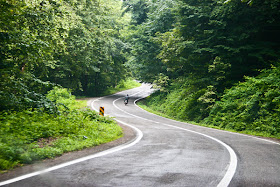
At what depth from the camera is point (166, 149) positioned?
745 centimetres

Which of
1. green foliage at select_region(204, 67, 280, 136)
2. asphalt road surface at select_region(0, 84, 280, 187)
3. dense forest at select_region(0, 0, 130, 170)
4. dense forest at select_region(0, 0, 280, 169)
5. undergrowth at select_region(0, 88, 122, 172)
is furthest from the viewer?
green foliage at select_region(204, 67, 280, 136)

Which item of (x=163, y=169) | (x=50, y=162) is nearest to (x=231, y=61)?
(x=163, y=169)

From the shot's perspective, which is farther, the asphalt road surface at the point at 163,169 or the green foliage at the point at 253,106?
the green foliage at the point at 253,106

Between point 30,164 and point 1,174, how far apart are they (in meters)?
0.84

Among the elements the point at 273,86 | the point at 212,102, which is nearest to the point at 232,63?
the point at 212,102

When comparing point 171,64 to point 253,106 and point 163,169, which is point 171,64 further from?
point 163,169

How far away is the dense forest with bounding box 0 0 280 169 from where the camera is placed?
8242 millimetres

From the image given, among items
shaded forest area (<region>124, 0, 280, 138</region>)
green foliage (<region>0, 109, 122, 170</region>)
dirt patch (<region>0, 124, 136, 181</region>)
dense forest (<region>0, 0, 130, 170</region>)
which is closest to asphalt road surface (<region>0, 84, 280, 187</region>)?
dirt patch (<region>0, 124, 136, 181</region>)

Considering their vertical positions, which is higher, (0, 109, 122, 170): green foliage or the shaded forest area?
the shaded forest area

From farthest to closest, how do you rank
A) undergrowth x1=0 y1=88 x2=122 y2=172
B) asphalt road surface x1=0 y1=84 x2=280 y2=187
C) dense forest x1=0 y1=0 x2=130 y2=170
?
dense forest x1=0 y1=0 x2=130 y2=170, undergrowth x1=0 y1=88 x2=122 y2=172, asphalt road surface x1=0 y1=84 x2=280 y2=187

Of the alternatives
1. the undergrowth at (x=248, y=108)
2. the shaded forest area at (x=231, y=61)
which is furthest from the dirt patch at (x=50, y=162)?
the shaded forest area at (x=231, y=61)

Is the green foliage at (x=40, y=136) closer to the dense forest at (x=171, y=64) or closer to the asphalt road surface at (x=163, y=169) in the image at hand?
the dense forest at (x=171, y=64)

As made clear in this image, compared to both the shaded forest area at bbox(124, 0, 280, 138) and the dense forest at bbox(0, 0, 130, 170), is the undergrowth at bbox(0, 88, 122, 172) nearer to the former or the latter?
the dense forest at bbox(0, 0, 130, 170)

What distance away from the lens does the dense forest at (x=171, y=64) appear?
8242 millimetres
